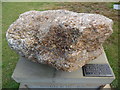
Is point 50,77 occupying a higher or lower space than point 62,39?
lower

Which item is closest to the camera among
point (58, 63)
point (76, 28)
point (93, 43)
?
point (76, 28)

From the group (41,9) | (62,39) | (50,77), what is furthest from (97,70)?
(41,9)

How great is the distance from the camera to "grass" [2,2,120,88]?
4045 millimetres

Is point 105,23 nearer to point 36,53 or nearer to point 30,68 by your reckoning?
point 36,53

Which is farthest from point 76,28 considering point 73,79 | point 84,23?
point 73,79

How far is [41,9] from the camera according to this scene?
300 inches

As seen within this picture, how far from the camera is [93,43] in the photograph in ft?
8.05

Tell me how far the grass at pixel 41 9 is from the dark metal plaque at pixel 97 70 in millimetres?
988

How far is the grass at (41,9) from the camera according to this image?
4.05 meters

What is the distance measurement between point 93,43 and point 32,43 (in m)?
1.16

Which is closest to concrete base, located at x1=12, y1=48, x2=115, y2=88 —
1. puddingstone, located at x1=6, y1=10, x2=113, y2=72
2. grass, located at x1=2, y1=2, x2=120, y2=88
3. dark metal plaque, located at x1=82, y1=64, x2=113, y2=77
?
dark metal plaque, located at x1=82, y1=64, x2=113, y2=77

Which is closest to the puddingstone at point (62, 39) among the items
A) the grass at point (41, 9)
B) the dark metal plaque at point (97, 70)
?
the dark metal plaque at point (97, 70)

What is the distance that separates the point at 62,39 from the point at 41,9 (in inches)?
229

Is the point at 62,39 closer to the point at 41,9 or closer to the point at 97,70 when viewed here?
the point at 97,70
